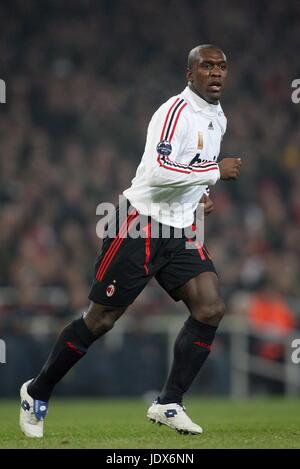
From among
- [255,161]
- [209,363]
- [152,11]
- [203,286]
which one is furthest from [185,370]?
[152,11]

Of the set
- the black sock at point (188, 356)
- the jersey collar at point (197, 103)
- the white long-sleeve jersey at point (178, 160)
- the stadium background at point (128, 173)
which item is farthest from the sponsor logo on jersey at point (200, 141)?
the stadium background at point (128, 173)

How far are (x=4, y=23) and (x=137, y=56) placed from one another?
2336mm

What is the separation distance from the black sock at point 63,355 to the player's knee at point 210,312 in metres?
0.63

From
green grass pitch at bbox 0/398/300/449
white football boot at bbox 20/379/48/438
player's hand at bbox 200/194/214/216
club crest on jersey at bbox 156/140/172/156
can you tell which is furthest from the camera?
player's hand at bbox 200/194/214/216

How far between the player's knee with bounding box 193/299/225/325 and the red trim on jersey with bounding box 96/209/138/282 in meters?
0.59

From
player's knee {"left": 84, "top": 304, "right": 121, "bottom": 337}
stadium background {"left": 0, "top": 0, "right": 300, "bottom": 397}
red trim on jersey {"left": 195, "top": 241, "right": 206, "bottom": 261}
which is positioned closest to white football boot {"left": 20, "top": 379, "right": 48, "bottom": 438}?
player's knee {"left": 84, "top": 304, "right": 121, "bottom": 337}

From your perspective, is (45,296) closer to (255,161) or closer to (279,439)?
(255,161)

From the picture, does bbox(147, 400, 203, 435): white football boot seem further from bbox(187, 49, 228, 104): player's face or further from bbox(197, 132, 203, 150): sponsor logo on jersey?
bbox(187, 49, 228, 104): player's face

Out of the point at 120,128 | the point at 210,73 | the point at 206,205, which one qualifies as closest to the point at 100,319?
the point at 206,205

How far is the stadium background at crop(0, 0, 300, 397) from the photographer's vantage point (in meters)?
13.0

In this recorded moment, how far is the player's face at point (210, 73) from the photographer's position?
21.1 ft

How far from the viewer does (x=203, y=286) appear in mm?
6414

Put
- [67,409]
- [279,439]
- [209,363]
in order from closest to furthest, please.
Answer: [279,439], [67,409], [209,363]

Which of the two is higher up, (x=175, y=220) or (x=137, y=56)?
(x=137, y=56)
